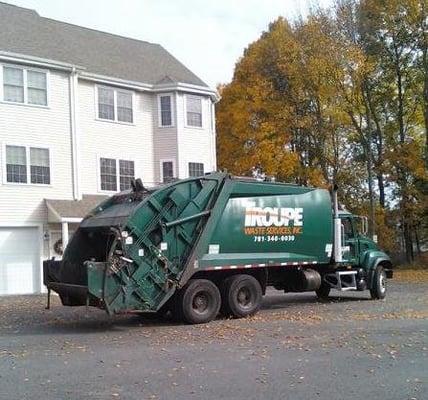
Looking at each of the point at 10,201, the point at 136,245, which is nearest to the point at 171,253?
the point at 136,245

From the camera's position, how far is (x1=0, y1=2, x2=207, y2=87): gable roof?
26.2 metres

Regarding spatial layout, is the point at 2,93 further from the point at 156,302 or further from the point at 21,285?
the point at 156,302

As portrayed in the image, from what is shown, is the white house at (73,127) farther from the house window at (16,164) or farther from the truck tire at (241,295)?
the truck tire at (241,295)

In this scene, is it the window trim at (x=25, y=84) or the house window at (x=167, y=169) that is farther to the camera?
the house window at (x=167, y=169)

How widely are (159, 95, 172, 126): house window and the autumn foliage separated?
28.5 ft

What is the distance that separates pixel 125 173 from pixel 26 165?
447 cm

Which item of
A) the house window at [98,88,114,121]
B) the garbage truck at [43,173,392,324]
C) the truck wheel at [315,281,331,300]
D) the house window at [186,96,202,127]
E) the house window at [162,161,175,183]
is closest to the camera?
the garbage truck at [43,173,392,324]

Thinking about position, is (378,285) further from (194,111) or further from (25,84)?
(25,84)

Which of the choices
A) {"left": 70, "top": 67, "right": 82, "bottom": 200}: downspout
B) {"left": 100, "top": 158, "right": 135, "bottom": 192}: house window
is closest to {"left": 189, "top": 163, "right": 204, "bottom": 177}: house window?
{"left": 100, "top": 158, "right": 135, "bottom": 192}: house window

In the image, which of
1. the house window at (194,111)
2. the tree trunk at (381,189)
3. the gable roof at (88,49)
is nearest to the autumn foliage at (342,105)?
the tree trunk at (381,189)

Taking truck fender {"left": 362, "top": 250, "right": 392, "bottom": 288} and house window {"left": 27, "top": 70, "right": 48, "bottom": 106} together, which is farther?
house window {"left": 27, "top": 70, "right": 48, "bottom": 106}

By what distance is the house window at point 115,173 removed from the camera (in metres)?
A: 27.3

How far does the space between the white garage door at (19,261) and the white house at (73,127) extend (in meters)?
0.04

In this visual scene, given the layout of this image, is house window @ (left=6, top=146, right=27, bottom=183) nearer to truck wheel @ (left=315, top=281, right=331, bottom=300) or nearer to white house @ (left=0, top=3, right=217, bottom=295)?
white house @ (left=0, top=3, right=217, bottom=295)
